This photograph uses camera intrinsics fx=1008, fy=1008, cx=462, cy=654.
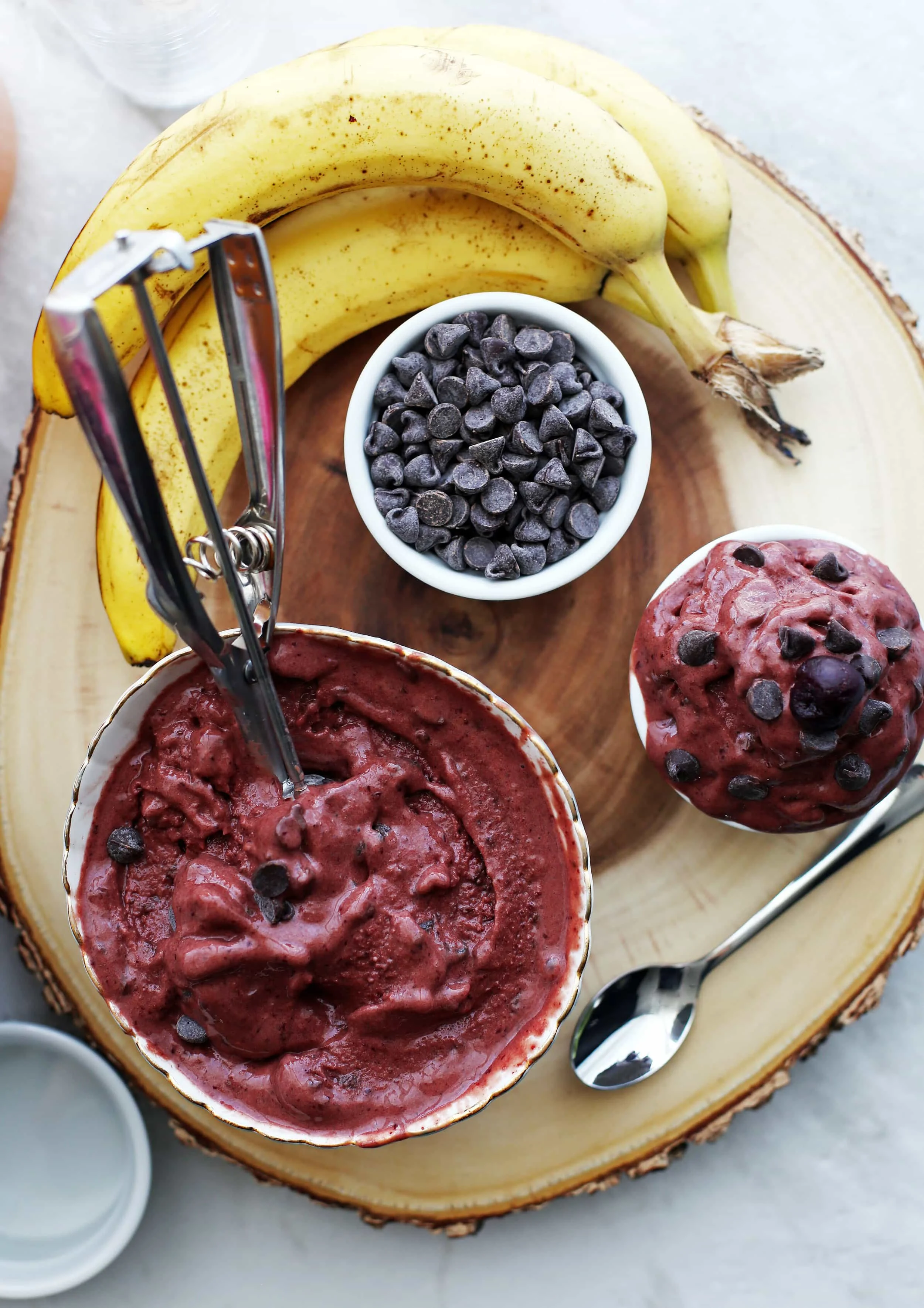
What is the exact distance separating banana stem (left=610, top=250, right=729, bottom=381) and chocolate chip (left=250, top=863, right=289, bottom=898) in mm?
1204

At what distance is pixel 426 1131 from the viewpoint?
1674 mm

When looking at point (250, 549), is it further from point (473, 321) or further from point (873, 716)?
point (873, 716)

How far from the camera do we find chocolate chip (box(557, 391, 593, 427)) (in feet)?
6.07

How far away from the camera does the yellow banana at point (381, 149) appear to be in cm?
176

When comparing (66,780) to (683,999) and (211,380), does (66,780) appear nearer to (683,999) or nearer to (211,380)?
(211,380)

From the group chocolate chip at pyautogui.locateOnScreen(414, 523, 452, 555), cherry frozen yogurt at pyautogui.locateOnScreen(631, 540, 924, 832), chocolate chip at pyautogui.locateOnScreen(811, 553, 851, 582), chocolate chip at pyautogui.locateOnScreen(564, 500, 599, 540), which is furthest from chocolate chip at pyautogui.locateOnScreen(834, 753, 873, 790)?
chocolate chip at pyautogui.locateOnScreen(414, 523, 452, 555)

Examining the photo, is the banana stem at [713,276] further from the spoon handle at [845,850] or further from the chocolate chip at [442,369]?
the spoon handle at [845,850]

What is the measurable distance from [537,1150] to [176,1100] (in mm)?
746

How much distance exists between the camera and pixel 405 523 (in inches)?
73.4

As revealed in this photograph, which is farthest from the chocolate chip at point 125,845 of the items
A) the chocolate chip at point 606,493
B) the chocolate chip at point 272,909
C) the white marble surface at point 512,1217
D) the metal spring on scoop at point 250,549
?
the chocolate chip at point 606,493

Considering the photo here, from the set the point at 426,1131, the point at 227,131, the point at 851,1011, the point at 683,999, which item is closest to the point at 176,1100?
the point at 426,1131

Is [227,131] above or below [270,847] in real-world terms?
above

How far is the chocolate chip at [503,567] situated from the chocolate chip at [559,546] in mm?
72

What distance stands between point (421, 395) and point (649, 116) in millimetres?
702
